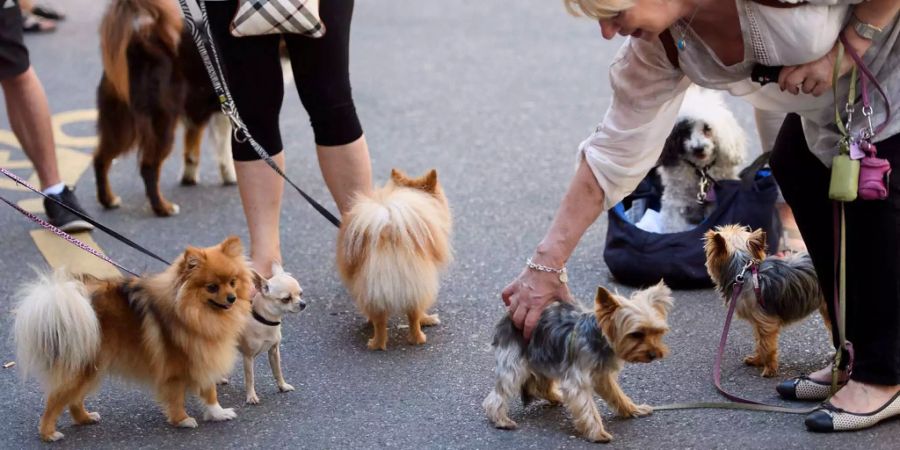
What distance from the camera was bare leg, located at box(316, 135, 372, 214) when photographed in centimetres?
394

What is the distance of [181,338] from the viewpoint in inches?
121

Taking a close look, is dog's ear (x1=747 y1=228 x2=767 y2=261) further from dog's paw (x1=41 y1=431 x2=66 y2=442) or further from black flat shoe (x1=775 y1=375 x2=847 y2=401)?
dog's paw (x1=41 y1=431 x2=66 y2=442)

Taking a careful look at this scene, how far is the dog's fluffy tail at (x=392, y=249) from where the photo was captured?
357cm

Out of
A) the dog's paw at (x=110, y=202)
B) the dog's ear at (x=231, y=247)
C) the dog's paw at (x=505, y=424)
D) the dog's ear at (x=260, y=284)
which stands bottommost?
the dog's paw at (x=110, y=202)

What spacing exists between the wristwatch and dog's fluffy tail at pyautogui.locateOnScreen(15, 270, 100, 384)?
214cm

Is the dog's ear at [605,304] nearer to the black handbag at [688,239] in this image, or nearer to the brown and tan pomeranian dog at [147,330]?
the brown and tan pomeranian dog at [147,330]

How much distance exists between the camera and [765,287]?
337 centimetres

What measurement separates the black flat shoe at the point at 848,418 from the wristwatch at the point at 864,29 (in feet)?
3.26

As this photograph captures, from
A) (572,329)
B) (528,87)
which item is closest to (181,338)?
(572,329)

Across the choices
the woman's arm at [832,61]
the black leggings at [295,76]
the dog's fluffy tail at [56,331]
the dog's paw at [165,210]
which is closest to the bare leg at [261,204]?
the black leggings at [295,76]

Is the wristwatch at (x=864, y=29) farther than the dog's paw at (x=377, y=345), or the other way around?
the dog's paw at (x=377, y=345)

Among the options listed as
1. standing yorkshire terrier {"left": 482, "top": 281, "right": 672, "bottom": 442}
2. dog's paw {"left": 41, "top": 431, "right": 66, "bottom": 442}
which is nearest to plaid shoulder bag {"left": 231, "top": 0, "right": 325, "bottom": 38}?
standing yorkshire terrier {"left": 482, "top": 281, "right": 672, "bottom": 442}

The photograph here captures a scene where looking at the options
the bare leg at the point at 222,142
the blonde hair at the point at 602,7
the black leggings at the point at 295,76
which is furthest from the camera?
the bare leg at the point at 222,142

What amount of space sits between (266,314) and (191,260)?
0.33m
